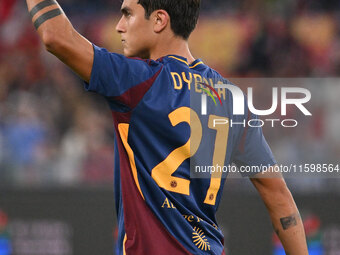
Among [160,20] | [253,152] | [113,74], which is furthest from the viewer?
[253,152]

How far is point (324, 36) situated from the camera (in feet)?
35.6

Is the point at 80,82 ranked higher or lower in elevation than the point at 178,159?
higher

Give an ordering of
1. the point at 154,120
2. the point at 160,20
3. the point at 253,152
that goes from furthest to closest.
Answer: the point at 253,152 < the point at 160,20 < the point at 154,120

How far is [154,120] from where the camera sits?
2777mm

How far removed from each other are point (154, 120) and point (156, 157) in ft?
0.55

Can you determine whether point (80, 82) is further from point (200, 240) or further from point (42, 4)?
point (42, 4)

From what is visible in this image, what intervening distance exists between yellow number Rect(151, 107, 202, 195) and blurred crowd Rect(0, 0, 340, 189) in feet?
15.6

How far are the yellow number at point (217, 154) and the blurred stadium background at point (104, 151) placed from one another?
14.4 ft

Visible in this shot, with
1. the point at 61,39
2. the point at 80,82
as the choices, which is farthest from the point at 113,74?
the point at 80,82

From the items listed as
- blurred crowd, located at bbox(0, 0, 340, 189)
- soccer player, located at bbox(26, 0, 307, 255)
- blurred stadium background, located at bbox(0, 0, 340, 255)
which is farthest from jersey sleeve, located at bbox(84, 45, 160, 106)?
blurred crowd, located at bbox(0, 0, 340, 189)

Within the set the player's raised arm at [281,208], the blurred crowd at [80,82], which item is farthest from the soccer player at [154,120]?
the blurred crowd at [80,82]

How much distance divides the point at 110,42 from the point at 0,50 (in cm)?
209

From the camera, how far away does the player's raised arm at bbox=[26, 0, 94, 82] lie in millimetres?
2566

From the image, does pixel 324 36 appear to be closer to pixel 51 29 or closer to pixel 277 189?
pixel 277 189
